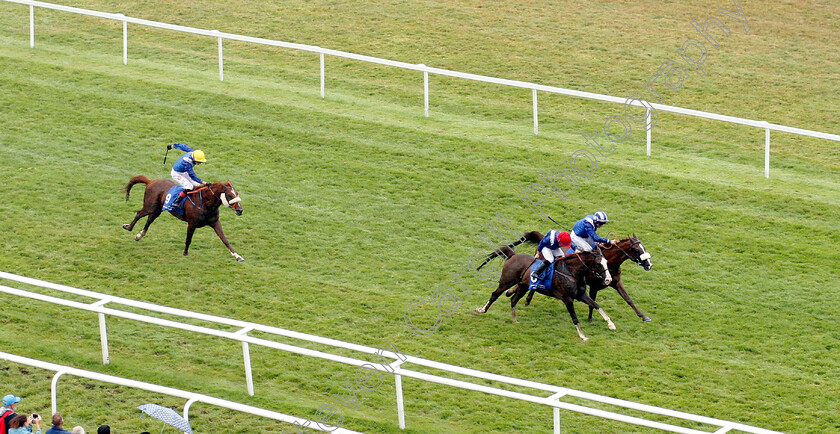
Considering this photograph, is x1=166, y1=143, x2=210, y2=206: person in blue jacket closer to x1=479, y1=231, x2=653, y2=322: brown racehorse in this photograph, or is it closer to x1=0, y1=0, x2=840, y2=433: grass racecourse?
x1=0, y1=0, x2=840, y2=433: grass racecourse

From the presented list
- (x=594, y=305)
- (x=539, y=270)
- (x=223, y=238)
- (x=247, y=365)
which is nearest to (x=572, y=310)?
(x=594, y=305)

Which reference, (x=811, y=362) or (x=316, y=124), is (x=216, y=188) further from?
(x=811, y=362)

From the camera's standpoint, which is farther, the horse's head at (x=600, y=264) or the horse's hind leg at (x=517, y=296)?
the horse's hind leg at (x=517, y=296)

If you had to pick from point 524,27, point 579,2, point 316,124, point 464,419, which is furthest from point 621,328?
point 579,2

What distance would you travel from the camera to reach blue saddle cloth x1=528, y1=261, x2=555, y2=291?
12.6 metres

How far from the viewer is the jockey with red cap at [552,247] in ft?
41.3

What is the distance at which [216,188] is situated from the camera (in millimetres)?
13727

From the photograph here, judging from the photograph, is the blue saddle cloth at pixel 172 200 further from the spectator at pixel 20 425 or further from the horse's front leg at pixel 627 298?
the horse's front leg at pixel 627 298

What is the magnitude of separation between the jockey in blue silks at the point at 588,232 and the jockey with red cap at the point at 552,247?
0.11 meters

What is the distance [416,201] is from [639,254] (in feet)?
12.3

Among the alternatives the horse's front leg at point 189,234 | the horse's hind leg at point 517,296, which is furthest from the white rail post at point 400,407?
the horse's front leg at point 189,234

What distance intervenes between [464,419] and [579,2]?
15.1 m

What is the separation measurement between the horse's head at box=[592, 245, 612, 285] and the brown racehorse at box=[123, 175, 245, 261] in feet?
13.7

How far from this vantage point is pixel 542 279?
497 inches
